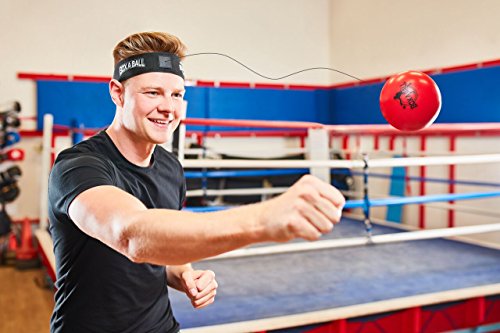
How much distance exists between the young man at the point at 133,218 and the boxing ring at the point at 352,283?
3.42 ft

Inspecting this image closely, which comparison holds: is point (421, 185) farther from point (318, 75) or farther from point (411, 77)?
point (411, 77)

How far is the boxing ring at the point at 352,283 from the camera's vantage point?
2580mm

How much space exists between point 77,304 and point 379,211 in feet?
17.0

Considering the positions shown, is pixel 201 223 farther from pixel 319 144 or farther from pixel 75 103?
pixel 75 103

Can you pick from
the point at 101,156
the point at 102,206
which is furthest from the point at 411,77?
the point at 102,206

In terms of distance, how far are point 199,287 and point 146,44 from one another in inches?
24.9

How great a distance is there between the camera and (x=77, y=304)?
1.23 meters

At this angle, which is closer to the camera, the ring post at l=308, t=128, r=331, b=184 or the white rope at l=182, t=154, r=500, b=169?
the white rope at l=182, t=154, r=500, b=169

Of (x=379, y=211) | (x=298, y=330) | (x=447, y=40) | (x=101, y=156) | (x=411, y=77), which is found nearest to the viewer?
(x=101, y=156)

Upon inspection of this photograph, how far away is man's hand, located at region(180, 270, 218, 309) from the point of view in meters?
1.40

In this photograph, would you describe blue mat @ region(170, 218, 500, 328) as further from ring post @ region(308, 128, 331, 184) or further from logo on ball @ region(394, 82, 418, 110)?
logo on ball @ region(394, 82, 418, 110)

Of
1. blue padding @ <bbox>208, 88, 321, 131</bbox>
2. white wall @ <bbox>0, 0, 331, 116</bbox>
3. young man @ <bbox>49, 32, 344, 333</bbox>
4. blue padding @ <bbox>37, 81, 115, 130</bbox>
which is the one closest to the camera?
young man @ <bbox>49, 32, 344, 333</bbox>

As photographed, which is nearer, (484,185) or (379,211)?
(484,185)

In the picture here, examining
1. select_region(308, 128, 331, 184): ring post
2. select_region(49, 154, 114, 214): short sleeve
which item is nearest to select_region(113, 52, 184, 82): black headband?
select_region(49, 154, 114, 214): short sleeve
